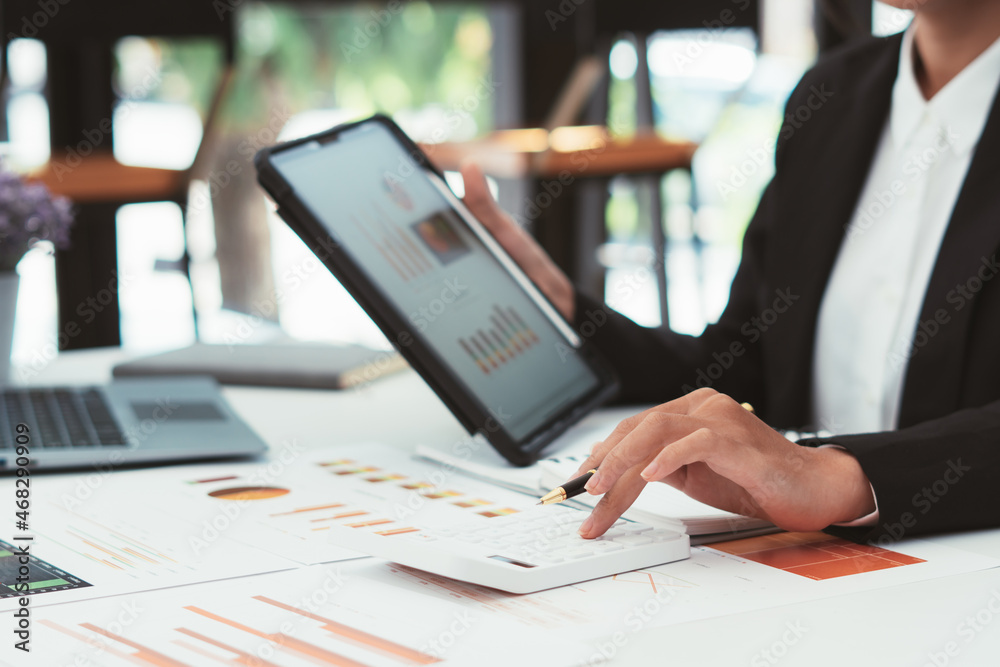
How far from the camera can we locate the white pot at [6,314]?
138cm

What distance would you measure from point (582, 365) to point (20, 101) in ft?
11.8

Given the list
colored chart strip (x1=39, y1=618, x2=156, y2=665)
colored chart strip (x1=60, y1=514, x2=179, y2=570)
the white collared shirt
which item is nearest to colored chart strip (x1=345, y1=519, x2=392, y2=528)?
colored chart strip (x1=60, y1=514, x2=179, y2=570)

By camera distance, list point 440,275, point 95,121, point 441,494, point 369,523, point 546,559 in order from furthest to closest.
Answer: point 95,121, point 440,275, point 441,494, point 369,523, point 546,559

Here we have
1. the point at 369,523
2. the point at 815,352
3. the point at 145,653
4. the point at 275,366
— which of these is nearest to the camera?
the point at 145,653

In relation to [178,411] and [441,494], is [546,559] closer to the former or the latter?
[441,494]

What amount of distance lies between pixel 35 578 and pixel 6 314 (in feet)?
2.55

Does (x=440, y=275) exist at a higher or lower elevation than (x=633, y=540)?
higher

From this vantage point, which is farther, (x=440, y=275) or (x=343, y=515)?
(x=440, y=275)

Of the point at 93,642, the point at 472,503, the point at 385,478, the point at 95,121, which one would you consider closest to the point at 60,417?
the point at 385,478

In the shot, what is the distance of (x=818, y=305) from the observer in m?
1.30

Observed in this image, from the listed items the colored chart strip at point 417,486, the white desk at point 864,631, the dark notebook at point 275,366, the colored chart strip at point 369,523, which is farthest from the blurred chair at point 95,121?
the white desk at point 864,631

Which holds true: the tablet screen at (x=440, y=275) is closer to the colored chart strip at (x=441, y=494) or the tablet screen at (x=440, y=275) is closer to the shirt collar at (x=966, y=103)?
the colored chart strip at (x=441, y=494)

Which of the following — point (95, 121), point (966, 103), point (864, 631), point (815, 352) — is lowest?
point (864, 631)

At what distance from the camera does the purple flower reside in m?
1.35
